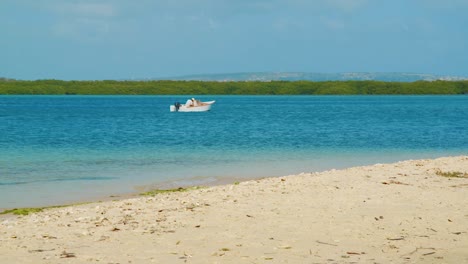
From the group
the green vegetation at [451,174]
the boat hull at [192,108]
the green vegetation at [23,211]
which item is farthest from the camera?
the boat hull at [192,108]

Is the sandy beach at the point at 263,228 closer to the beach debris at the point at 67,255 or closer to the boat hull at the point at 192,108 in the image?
the beach debris at the point at 67,255

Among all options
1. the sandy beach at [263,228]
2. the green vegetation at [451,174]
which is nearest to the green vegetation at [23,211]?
the sandy beach at [263,228]

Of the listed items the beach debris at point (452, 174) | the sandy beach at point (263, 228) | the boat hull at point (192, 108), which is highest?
the sandy beach at point (263, 228)

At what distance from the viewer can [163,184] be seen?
62.1 feet

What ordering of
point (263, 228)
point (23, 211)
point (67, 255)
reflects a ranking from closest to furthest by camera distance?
1. point (67, 255)
2. point (263, 228)
3. point (23, 211)

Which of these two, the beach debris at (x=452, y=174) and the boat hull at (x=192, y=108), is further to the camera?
the boat hull at (x=192, y=108)

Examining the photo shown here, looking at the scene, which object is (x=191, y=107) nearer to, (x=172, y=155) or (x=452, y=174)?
(x=172, y=155)

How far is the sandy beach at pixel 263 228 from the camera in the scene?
8.58m

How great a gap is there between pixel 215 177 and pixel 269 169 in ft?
10.1

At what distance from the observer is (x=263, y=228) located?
33.4 feet

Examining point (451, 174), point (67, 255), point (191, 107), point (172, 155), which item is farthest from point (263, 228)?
point (191, 107)

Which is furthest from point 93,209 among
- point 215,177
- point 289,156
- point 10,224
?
point 289,156

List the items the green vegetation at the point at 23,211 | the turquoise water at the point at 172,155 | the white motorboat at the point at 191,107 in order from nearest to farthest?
the green vegetation at the point at 23,211 → the turquoise water at the point at 172,155 → the white motorboat at the point at 191,107

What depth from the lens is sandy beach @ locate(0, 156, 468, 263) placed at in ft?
28.1
